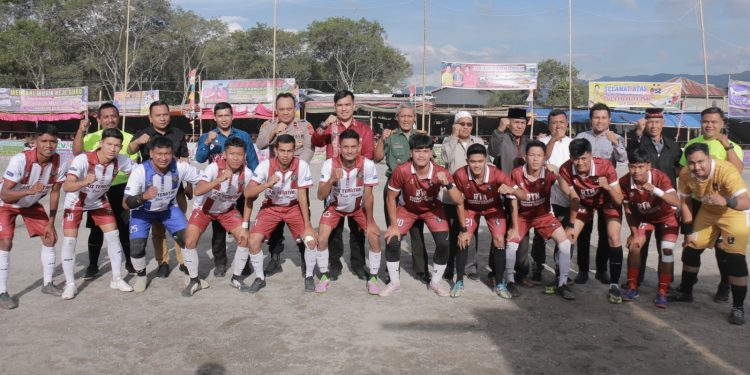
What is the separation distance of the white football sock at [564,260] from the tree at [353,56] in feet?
152

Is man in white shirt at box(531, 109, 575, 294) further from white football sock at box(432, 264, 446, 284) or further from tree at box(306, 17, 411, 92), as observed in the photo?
tree at box(306, 17, 411, 92)

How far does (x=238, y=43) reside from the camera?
50562mm

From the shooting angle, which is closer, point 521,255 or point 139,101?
point 521,255

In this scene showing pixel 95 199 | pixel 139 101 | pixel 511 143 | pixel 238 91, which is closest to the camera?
pixel 95 199

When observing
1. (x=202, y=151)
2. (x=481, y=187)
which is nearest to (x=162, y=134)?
(x=202, y=151)

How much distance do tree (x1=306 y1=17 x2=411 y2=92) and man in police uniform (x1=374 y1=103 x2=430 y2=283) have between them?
45.1 m

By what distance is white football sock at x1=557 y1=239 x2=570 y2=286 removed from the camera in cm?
593

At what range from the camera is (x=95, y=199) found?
239 inches

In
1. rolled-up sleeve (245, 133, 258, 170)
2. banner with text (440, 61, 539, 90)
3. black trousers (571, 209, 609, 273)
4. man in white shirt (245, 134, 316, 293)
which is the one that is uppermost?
banner with text (440, 61, 539, 90)

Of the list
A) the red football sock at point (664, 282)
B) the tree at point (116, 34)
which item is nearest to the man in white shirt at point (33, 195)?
the red football sock at point (664, 282)

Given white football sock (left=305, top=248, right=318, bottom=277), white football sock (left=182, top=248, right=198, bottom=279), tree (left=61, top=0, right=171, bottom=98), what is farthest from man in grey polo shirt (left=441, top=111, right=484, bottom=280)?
tree (left=61, top=0, right=171, bottom=98)

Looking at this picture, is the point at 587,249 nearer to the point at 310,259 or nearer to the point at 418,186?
the point at 418,186

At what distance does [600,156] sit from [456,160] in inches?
70.9

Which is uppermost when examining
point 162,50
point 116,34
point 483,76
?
point 116,34
